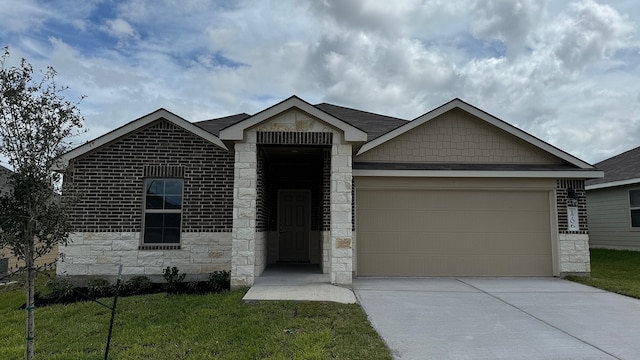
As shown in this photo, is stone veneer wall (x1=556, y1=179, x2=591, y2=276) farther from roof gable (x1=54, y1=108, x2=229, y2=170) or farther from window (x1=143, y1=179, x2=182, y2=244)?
window (x1=143, y1=179, x2=182, y2=244)

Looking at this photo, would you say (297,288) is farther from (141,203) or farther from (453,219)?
(453,219)

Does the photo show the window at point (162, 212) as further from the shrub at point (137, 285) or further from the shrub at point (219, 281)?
the shrub at point (219, 281)

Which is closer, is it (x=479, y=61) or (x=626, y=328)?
(x=626, y=328)

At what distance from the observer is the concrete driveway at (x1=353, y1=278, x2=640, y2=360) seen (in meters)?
5.00

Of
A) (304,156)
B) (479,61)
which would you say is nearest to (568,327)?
(304,156)

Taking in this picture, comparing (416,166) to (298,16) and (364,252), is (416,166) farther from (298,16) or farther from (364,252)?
(298,16)

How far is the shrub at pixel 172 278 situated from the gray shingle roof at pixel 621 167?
15472 mm

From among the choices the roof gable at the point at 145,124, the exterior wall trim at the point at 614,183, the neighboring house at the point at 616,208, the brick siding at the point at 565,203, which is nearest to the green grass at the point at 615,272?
the neighboring house at the point at 616,208

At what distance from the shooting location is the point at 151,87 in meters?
12.7

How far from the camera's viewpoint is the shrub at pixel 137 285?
28.4 ft

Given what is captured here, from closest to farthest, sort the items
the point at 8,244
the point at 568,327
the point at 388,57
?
1. the point at 8,244
2. the point at 568,327
3. the point at 388,57

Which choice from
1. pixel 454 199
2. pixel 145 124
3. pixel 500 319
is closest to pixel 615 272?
pixel 454 199

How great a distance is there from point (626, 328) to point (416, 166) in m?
5.30

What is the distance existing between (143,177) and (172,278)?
2549mm
